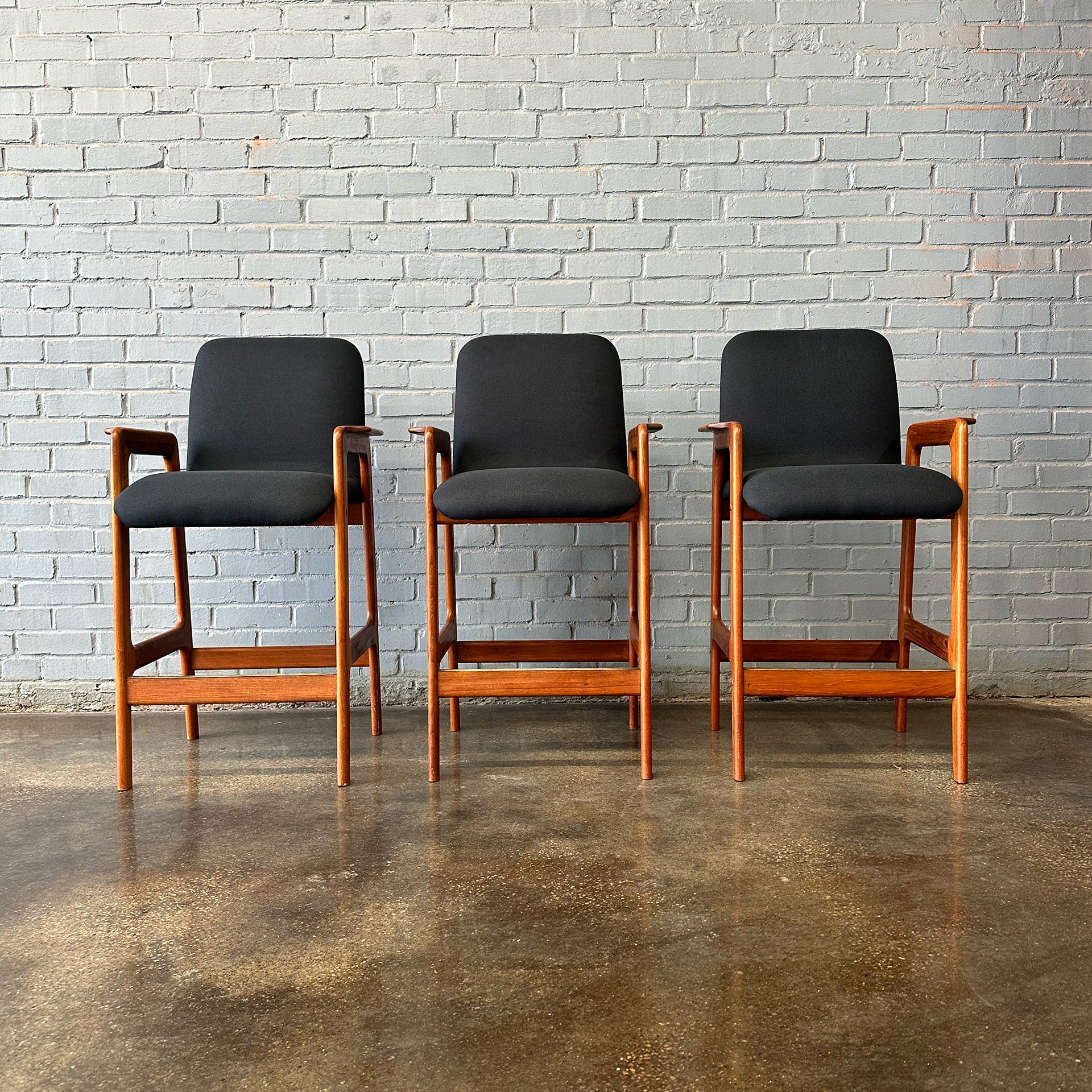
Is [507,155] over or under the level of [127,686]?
over

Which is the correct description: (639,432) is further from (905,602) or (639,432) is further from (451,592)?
(905,602)

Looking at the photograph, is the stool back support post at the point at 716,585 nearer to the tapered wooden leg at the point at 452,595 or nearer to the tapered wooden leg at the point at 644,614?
the tapered wooden leg at the point at 644,614

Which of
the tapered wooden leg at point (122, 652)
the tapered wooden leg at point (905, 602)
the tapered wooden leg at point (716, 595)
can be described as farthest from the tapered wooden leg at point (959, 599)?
the tapered wooden leg at point (122, 652)

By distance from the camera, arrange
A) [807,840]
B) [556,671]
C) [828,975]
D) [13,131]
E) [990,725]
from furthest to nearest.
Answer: [13,131] → [990,725] → [556,671] → [807,840] → [828,975]

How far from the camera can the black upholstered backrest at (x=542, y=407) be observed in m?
2.66

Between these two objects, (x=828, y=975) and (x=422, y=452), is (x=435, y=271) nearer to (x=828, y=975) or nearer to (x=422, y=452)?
(x=422, y=452)

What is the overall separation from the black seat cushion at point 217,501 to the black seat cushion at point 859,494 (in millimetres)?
1097

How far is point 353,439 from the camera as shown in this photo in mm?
2467

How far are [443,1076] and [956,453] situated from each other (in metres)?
1.83

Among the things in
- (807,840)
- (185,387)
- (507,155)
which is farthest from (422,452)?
(807,840)

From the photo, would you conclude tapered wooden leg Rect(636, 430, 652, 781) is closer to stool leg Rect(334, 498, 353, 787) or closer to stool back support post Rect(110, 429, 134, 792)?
stool leg Rect(334, 498, 353, 787)

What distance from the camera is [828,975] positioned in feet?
4.36

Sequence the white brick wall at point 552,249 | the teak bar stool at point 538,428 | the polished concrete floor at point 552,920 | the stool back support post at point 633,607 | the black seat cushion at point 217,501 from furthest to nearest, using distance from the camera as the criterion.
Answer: the white brick wall at point 552,249 < the teak bar stool at point 538,428 < the stool back support post at point 633,607 < the black seat cushion at point 217,501 < the polished concrete floor at point 552,920

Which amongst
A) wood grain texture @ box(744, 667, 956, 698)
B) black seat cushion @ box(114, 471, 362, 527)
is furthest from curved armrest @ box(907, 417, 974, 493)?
black seat cushion @ box(114, 471, 362, 527)
